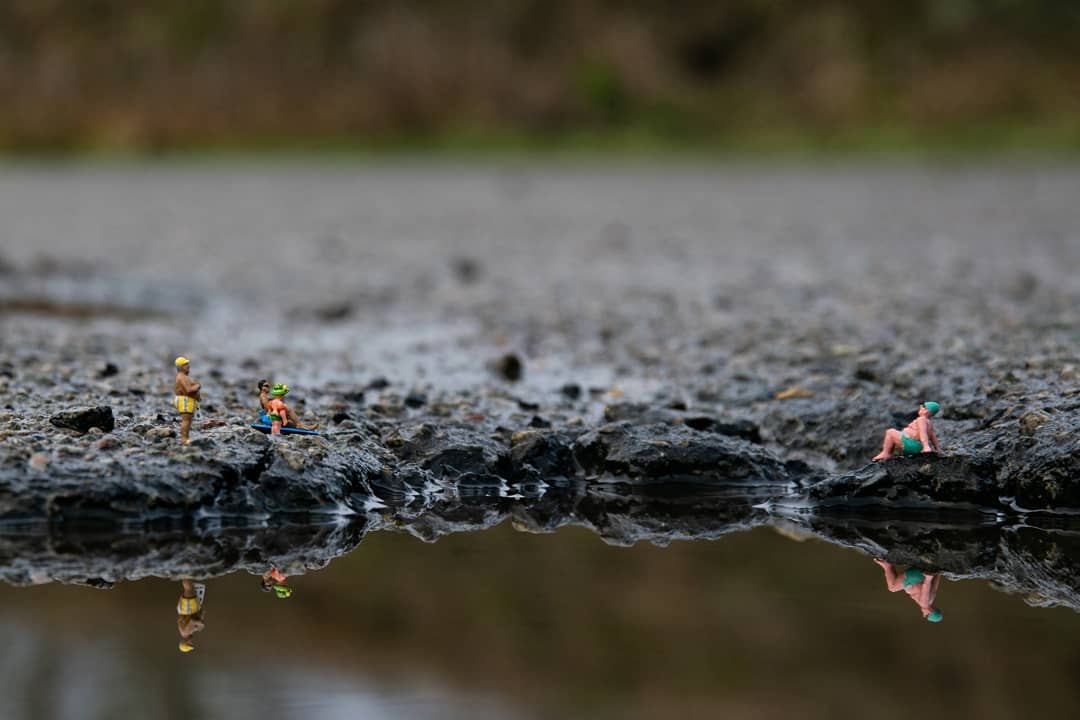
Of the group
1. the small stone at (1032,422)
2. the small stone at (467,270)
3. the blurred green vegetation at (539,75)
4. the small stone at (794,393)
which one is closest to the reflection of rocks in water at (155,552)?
the small stone at (794,393)

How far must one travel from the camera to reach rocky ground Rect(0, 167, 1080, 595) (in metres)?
4.73

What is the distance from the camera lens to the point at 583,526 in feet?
15.4

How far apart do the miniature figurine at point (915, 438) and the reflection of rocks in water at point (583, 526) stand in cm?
24

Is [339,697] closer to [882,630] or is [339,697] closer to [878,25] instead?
[882,630]

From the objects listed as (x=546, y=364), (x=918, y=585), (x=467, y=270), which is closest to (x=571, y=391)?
(x=546, y=364)

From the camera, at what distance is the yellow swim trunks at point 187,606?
12.4ft

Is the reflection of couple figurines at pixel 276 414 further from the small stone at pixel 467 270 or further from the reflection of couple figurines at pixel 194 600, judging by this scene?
the small stone at pixel 467 270

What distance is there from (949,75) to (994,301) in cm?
2413

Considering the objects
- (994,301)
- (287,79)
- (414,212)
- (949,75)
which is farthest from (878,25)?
(994,301)

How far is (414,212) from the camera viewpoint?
17031 mm

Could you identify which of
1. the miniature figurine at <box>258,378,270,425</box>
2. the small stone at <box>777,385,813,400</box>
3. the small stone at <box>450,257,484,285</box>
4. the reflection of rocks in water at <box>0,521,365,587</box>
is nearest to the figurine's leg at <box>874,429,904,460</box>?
the small stone at <box>777,385,813,400</box>

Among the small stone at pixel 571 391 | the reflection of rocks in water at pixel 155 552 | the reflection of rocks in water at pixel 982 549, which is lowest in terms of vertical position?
the reflection of rocks in water at pixel 155 552

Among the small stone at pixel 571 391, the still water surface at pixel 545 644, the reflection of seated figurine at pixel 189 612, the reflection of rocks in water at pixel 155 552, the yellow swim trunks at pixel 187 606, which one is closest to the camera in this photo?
the still water surface at pixel 545 644

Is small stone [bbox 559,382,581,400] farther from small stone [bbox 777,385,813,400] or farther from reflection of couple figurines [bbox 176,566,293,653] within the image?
reflection of couple figurines [bbox 176,566,293,653]
